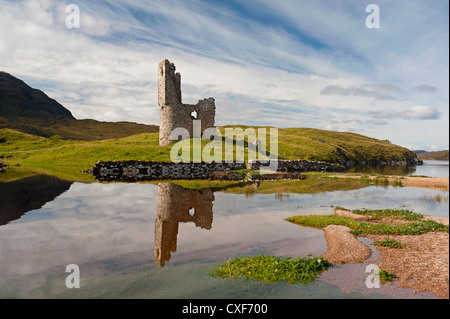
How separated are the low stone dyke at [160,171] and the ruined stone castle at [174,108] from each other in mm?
18875

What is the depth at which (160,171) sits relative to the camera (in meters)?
39.1

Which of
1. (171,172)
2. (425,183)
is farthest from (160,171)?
(425,183)

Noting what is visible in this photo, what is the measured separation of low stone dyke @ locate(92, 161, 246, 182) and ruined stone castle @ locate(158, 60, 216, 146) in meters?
18.9

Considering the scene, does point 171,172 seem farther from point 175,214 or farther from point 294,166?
point 175,214

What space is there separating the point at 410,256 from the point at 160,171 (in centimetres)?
3241

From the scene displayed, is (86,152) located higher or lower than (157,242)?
higher

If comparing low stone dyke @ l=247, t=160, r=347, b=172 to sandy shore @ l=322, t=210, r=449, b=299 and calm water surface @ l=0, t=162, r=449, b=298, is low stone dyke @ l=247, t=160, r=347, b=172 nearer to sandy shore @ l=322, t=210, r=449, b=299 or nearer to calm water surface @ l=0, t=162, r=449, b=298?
calm water surface @ l=0, t=162, r=449, b=298

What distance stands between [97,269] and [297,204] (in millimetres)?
14705

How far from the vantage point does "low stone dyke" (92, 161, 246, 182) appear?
122 feet

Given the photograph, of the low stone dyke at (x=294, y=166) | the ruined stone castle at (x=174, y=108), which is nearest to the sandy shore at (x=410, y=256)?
the low stone dyke at (x=294, y=166)

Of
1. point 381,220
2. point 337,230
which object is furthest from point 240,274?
Answer: point 381,220

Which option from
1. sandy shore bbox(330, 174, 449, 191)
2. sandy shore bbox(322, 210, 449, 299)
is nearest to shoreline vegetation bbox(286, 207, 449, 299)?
sandy shore bbox(322, 210, 449, 299)

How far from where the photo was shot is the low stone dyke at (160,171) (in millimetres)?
37312
